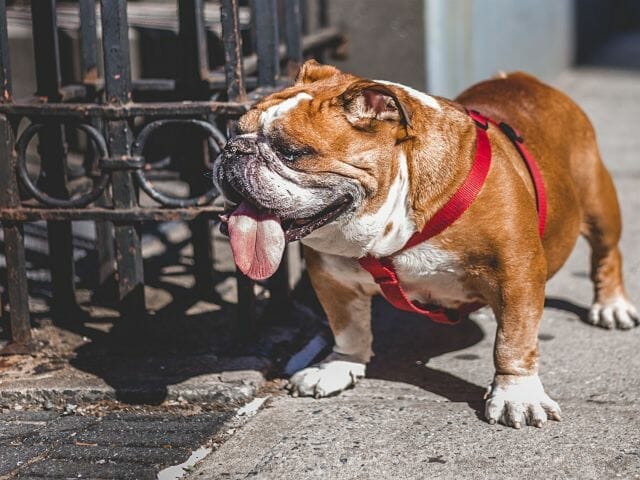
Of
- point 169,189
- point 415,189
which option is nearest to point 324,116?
point 415,189

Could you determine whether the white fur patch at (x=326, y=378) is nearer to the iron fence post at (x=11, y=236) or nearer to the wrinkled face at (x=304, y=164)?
the wrinkled face at (x=304, y=164)

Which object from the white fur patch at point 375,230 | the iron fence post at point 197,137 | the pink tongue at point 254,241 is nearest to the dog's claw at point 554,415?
the white fur patch at point 375,230

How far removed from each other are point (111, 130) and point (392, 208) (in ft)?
4.06

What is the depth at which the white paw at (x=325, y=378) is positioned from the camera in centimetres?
398

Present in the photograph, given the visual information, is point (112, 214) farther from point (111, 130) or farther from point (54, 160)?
point (54, 160)

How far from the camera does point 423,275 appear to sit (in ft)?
12.2

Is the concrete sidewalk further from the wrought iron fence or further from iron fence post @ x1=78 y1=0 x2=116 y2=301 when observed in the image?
iron fence post @ x1=78 y1=0 x2=116 y2=301

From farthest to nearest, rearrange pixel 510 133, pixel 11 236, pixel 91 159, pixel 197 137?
pixel 91 159 < pixel 197 137 < pixel 11 236 < pixel 510 133

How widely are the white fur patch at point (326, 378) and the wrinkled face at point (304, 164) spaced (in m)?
0.73

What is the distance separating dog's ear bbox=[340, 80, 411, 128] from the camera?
332cm

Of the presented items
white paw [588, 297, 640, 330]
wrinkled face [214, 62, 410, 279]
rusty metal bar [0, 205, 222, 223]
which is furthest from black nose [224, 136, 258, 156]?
white paw [588, 297, 640, 330]

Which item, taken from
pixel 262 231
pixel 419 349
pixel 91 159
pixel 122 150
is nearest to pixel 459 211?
pixel 262 231

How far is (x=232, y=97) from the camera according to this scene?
163 inches

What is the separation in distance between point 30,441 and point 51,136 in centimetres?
148
